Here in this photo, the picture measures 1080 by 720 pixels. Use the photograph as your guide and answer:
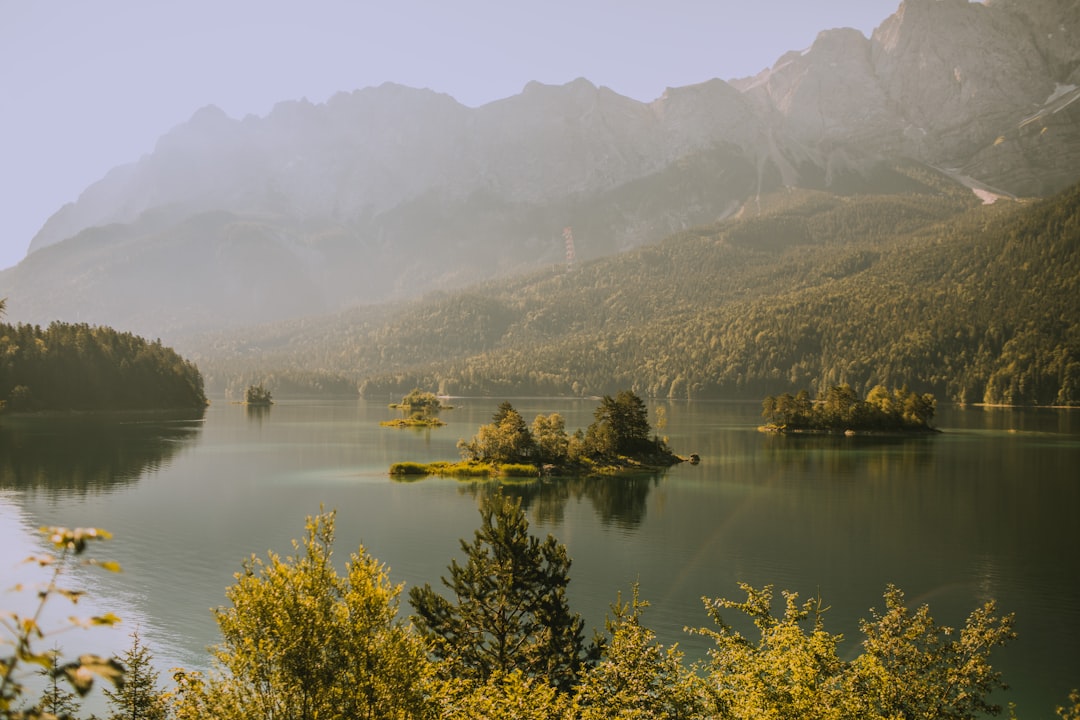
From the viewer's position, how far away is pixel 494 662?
1331 inches

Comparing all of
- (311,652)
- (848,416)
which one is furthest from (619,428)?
(311,652)

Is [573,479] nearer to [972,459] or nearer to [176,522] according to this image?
[176,522]

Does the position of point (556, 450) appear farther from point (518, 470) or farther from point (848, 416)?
point (848, 416)

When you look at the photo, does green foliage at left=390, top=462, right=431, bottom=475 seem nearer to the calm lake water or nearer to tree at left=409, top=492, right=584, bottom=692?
the calm lake water

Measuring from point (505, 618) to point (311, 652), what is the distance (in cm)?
1599

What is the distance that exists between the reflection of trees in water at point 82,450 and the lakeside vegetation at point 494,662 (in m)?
81.0

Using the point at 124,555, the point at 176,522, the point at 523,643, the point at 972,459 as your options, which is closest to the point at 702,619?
the point at 523,643

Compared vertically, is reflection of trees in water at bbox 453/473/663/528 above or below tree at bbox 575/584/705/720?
below

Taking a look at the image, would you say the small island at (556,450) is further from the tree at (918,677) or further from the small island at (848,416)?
the tree at (918,677)

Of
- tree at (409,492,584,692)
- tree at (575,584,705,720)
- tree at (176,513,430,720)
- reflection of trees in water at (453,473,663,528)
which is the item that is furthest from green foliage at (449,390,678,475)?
tree at (176,513,430,720)

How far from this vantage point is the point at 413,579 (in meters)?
57.2

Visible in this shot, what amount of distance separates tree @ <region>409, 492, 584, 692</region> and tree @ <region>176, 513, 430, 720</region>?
1189 centimetres

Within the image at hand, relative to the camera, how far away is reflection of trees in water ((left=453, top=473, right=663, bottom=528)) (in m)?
83.4

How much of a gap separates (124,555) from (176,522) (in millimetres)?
14343
